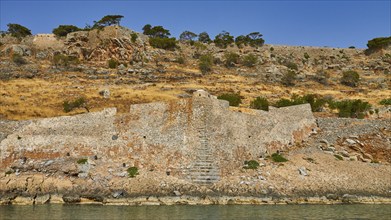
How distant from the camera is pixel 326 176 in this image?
27.0 meters

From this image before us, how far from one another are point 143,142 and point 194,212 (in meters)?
8.16

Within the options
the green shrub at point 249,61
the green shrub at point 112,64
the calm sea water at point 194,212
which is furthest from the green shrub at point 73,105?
the green shrub at point 249,61

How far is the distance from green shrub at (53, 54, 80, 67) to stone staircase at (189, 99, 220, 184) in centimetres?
4499

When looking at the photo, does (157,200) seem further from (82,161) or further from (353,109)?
(353,109)

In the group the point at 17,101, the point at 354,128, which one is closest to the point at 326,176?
the point at 354,128

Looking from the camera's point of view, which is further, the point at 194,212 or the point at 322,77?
the point at 322,77

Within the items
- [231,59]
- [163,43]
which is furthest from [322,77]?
[163,43]

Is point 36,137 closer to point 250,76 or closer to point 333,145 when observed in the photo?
point 333,145

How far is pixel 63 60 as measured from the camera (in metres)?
65.1

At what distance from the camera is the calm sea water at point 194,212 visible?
1823 centimetres

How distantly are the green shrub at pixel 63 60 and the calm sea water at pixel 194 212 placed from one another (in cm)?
4719

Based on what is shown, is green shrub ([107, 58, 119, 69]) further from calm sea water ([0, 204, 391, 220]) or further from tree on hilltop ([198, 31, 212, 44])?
calm sea water ([0, 204, 391, 220])

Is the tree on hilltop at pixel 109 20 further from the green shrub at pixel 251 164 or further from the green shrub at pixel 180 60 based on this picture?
the green shrub at pixel 251 164

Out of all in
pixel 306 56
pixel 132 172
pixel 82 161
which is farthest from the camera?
pixel 306 56
